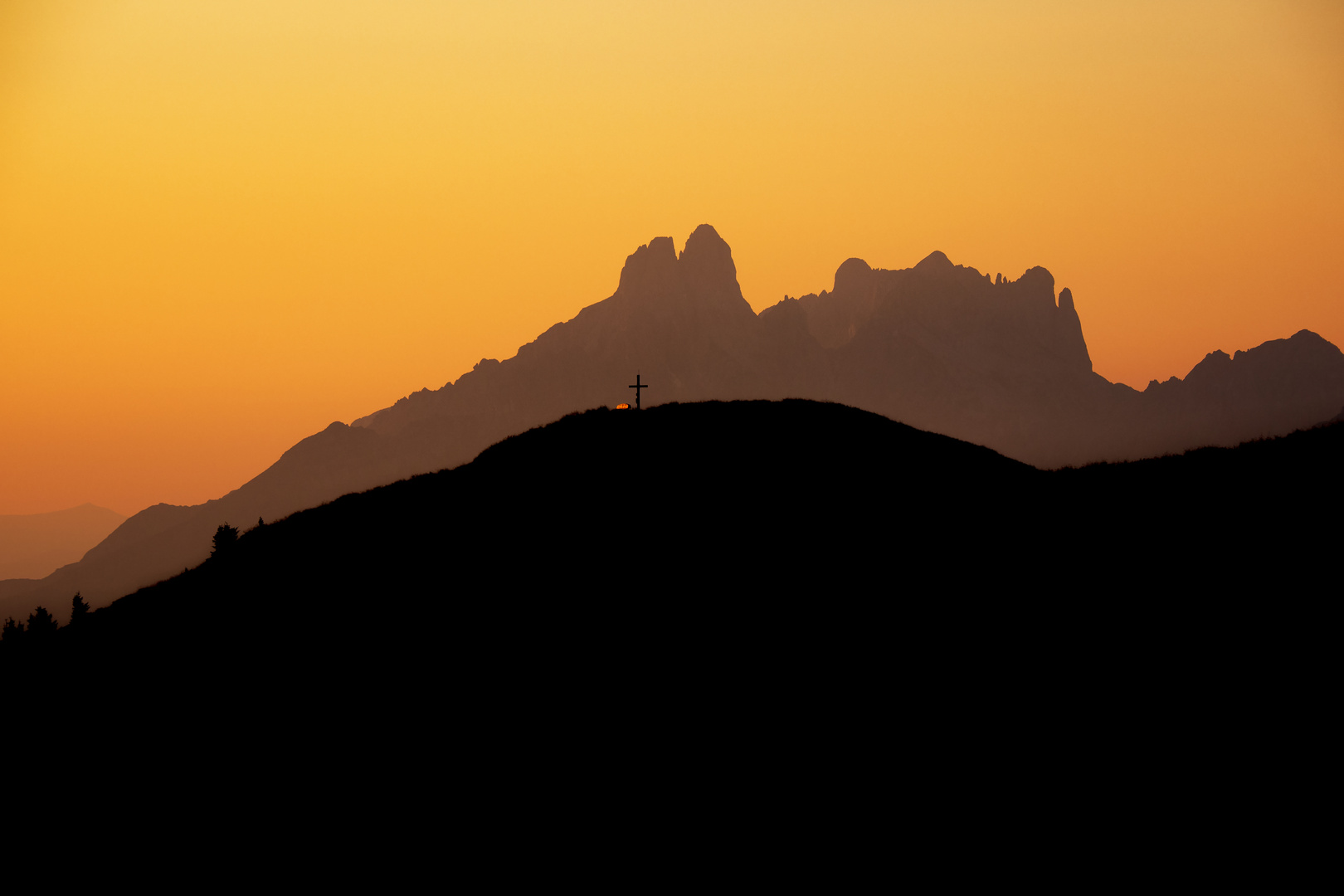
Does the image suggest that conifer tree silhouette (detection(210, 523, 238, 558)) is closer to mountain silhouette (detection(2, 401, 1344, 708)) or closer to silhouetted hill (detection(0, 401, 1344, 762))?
mountain silhouette (detection(2, 401, 1344, 708))

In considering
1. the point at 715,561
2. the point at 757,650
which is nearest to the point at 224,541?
the point at 715,561

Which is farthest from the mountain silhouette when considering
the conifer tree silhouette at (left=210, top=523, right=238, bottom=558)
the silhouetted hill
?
the conifer tree silhouette at (left=210, top=523, right=238, bottom=558)

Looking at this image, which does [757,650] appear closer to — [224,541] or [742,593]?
[742,593]

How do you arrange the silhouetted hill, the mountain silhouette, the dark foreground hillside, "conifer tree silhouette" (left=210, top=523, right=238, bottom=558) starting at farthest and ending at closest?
"conifer tree silhouette" (left=210, top=523, right=238, bottom=558) → the mountain silhouette → the silhouetted hill → the dark foreground hillside

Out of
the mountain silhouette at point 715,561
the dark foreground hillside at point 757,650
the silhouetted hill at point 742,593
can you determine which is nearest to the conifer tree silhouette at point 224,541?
the mountain silhouette at point 715,561

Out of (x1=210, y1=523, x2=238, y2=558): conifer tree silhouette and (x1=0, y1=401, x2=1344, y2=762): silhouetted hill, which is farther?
(x1=210, y1=523, x2=238, y2=558): conifer tree silhouette

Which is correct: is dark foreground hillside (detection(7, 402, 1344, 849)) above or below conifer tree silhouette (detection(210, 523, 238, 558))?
below

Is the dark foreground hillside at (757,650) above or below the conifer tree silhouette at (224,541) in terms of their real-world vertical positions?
below

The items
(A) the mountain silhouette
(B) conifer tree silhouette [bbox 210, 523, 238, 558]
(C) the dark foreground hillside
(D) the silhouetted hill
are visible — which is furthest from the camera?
(B) conifer tree silhouette [bbox 210, 523, 238, 558]

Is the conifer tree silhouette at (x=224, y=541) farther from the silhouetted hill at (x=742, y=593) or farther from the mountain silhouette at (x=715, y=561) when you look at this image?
the silhouetted hill at (x=742, y=593)

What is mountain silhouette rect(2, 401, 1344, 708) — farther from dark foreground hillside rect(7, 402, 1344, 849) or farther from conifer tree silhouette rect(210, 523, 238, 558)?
conifer tree silhouette rect(210, 523, 238, 558)

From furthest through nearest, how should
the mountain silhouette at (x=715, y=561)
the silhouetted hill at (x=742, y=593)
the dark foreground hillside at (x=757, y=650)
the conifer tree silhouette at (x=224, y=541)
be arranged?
the conifer tree silhouette at (x=224, y=541) → the mountain silhouette at (x=715, y=561) → the silhouetted hill at (x=742, y=593) → the dark foreground hillside at (x=757, y=650)

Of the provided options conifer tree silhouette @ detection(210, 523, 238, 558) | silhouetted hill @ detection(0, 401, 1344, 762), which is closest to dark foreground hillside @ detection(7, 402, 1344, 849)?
silhouetted hill @ detection(0, 401, 1344, 762)

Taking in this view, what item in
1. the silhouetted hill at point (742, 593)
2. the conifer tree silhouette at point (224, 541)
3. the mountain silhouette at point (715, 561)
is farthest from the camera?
the conifer tree silhouette at point (224, 541)
